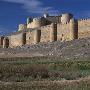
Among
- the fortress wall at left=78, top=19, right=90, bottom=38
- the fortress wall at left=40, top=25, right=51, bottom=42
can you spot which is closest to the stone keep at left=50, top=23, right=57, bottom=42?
the fortress wall at left=40, top=25, right=51, bottom=42

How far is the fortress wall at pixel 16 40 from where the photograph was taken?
184 ft

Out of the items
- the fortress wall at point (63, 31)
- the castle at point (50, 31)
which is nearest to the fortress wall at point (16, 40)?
the castle at point (50, 31)

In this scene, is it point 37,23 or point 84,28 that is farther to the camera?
point 37,23

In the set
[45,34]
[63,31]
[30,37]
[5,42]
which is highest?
[63,31]

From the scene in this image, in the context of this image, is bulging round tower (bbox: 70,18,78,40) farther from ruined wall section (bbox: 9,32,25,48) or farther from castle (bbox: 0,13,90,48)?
ruined wall section (bbox: 9,32,25,48)

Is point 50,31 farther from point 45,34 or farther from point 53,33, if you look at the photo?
point 45,34

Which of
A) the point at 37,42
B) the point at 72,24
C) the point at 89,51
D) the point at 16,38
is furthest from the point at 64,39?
the point at 16,38

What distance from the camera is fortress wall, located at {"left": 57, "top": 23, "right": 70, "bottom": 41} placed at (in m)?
45.4

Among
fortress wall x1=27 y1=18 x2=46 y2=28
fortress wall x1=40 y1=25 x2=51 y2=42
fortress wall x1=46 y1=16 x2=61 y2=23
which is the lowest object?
fortress wall x1=40 y1=25 x2=51 y2=42

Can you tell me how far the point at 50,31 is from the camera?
48.5 m

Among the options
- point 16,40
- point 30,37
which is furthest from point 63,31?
point 16,40

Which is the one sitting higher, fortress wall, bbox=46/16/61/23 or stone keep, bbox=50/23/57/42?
fortress wall, bbox=46/16/61/23

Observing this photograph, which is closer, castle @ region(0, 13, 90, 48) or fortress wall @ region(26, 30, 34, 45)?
castle @ region(0, 13, 90, 48)

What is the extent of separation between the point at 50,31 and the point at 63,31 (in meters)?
2.79
